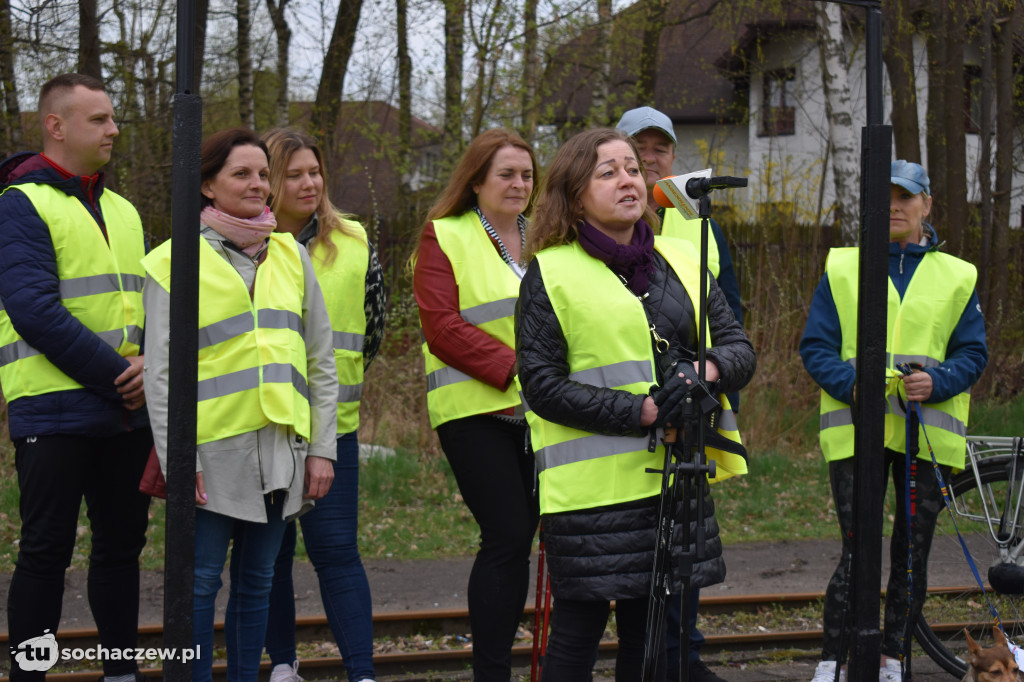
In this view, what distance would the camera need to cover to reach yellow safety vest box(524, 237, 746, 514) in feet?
10.7

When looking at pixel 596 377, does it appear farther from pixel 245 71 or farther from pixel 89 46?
pixel 245 71

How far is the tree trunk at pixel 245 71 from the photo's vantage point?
11070 millimetres

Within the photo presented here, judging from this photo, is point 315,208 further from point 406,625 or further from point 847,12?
point 847,12

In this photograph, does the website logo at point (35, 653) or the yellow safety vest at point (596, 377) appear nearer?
the yellow safety vest at point (596, 377)

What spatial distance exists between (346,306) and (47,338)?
110 cm

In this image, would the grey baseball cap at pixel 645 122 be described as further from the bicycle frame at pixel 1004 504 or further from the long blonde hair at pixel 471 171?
the bicycle frame at pixel 1004 504

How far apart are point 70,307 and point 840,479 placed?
2983mm

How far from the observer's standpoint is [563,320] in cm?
333

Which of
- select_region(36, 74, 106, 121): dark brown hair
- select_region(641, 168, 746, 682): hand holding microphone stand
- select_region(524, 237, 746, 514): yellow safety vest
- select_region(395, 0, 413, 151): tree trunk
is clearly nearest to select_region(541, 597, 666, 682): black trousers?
select_region(641, 168, 746, 682): hand holding microphone stand

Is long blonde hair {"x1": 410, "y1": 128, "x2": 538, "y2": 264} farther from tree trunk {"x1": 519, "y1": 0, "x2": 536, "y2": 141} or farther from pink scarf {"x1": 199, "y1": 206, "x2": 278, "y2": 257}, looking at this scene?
tree trunk {"x1": 519, "y1": 0, "x2": 536, "y2": 141}

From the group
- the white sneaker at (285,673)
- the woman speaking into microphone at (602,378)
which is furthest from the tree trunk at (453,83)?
the woman speaking into microphone at (602,378)

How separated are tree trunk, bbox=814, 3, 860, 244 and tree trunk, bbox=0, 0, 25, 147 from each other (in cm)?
756

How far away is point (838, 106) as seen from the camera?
36.3 feet

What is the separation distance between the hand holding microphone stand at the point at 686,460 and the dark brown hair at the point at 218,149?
1491 mm
